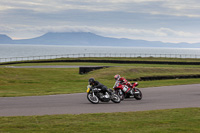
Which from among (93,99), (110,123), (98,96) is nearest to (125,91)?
(98,96)

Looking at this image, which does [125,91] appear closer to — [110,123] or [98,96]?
[98,96]

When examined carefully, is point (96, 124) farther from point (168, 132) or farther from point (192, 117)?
point (192, 117)

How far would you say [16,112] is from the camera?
14.8 meters

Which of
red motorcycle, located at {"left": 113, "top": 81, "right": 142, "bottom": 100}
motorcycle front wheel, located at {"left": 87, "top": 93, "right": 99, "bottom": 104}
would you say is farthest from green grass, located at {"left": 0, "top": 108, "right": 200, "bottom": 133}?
red motorcycle, located at {"left": 113, "top": 81, "right": 142, "bottom": 100}

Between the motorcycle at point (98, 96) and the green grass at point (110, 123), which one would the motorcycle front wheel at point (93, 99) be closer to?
the motorcycle at point (98, 96)

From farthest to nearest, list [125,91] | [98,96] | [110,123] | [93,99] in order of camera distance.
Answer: [125,91] → [98,96] → [93,99] → [110,123]

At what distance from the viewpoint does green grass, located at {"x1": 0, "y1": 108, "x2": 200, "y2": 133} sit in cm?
1020

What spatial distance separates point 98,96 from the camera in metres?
18.7

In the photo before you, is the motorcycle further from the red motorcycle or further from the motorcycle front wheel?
the red motorcycle

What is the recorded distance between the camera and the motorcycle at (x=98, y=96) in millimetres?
18516

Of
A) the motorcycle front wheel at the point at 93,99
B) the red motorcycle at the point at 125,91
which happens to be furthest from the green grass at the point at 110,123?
the red motorcycle at the point at 125,91

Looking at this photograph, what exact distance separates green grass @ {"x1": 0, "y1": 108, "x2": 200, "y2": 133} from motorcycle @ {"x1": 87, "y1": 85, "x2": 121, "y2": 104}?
463 cm

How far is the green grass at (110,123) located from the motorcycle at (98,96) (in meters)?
4.63

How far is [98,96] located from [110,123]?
23.9 ft
